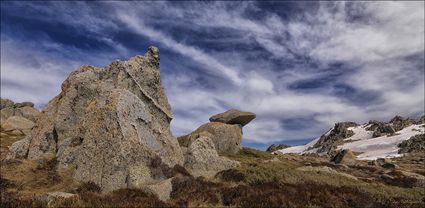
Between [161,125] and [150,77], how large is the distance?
3.96 m

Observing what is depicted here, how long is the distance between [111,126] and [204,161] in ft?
23.3

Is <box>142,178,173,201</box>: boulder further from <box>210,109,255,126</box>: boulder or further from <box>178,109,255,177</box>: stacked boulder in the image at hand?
<box>210,109,255,126</box>: boulder

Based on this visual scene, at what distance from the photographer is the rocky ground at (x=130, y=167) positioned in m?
15.6

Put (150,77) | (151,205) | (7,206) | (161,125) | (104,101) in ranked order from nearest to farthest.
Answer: (7,206)
(151,205)
(104,101)
(161,125)
(150,77)

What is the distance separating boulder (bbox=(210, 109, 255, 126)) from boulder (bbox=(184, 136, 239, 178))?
86.9 ft

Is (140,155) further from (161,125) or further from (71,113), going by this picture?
(71,113)

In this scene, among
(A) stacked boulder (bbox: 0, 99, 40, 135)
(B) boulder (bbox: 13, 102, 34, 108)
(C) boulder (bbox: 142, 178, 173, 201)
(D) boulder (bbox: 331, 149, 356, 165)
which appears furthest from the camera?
(B) boulder (bbox: 13, 102, 34, 108)

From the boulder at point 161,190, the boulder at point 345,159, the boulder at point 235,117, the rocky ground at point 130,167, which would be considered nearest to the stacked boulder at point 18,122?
the boulder at point 235,117

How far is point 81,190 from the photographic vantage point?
1672cm

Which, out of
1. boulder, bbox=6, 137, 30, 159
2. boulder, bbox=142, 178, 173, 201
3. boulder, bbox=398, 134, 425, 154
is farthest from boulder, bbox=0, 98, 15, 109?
boulder, bbox=398, 134, 425, 154

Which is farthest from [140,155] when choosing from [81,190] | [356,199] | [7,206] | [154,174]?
[356,199]

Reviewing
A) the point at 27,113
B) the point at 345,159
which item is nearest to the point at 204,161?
the point at 345,159

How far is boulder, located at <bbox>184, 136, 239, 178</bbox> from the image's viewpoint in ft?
76.1

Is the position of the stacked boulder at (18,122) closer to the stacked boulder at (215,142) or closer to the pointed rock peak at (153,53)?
the stacked boulder at (215,142)
